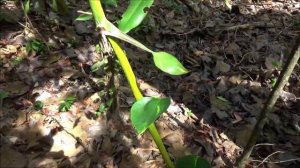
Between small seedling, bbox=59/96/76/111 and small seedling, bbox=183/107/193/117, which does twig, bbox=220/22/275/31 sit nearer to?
small seedling, bbox=183/107/193/117

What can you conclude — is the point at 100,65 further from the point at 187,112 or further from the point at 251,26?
the point at 251,26

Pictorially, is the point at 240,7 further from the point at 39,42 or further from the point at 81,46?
the point at 39,42

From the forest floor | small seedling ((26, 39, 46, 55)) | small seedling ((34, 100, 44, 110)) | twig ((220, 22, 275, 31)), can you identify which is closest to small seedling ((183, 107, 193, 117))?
the forest floor

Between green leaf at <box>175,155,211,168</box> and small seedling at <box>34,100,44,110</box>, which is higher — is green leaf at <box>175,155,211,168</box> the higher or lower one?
the higher one

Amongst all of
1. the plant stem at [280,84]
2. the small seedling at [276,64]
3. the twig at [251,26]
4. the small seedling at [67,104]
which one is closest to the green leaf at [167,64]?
the plant stem at [280,84]

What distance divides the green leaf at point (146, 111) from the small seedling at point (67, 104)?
1300 mm

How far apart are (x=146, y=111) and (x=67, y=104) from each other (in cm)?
135

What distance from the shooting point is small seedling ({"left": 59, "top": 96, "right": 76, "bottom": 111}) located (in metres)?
2.38

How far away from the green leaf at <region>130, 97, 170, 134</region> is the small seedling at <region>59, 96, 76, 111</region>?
1.30 meters

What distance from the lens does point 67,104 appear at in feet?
7.86

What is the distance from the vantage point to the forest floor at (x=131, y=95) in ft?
7.23

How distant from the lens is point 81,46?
2.91 meters

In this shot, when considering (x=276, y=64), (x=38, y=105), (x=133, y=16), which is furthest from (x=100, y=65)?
(x=276, y=64)

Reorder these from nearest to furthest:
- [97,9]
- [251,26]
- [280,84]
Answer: [97,9]
[280,84]
[251,26]
